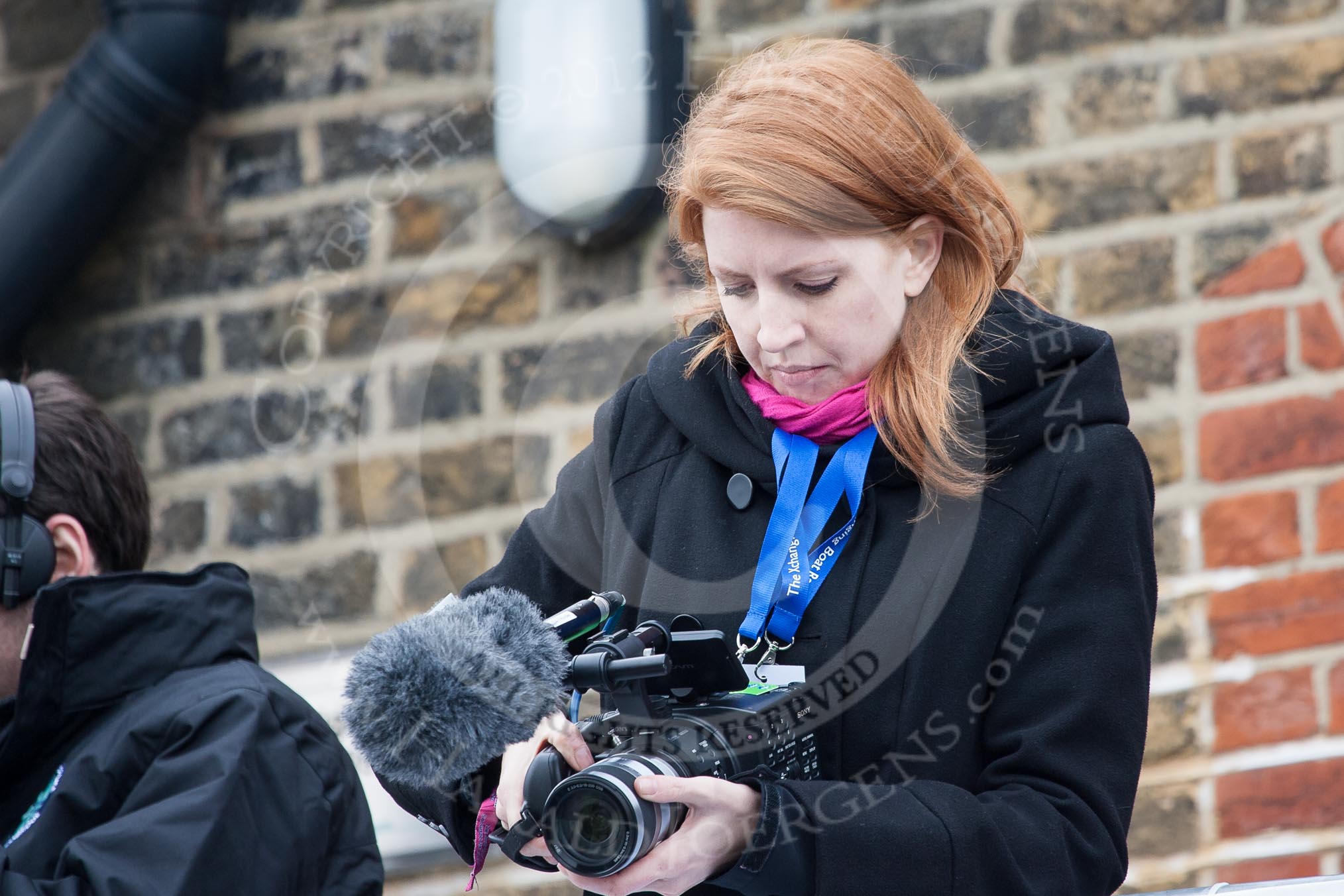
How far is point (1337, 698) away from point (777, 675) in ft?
5.69

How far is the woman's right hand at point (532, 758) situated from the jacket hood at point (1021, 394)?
37cm

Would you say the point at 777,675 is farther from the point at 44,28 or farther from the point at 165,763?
the point at 44,28

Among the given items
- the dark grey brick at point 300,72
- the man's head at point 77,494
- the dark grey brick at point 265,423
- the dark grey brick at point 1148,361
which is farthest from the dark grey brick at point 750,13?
the man's head at point 77,494

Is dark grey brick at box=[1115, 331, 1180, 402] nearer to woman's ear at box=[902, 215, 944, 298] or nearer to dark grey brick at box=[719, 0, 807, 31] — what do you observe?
dark grey brick at box=[719, 0, 807, 31]

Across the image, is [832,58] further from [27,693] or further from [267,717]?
[27,693]

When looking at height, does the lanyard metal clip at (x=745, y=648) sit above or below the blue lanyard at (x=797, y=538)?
below

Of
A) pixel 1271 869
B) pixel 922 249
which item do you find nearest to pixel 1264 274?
pixel 1271 869

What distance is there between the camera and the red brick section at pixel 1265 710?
109 inches

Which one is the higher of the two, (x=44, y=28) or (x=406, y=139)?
(x=44, y=28)

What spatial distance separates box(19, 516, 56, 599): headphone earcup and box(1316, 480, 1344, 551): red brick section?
7.27ft

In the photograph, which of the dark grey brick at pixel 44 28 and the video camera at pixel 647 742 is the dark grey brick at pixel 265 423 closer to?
the dark grey brick at pixel 44 28

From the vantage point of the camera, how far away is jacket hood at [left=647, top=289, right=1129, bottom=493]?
1.52 metres

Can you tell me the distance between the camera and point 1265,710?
9.17 ft

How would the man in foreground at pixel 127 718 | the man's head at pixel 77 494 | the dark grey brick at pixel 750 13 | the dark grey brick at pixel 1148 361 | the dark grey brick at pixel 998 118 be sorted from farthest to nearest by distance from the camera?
the dark grey brick at pixel 750 13, the dark grey brick at pixel 998 118, the dark grey brick at pixel 1148 361, the man's head at pixel 77 494, the man in foreground at pixel 127 718
